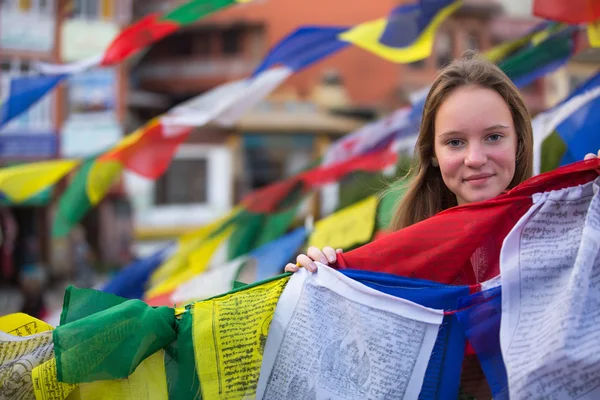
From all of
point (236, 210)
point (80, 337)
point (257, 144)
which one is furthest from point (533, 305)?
point (257, 144)

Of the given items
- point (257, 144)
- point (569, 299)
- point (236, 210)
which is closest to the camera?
point (569, 299)

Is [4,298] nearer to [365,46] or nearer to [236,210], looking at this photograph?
[236,210]

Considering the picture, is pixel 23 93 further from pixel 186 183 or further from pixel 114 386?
pixel 186 183

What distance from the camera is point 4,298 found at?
12938 mm

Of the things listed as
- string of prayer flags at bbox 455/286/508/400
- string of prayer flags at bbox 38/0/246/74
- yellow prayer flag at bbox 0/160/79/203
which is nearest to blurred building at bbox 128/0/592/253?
yellow prayer flag at bbox 0/160/79/203

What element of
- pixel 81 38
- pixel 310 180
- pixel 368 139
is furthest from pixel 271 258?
pixel 81 38

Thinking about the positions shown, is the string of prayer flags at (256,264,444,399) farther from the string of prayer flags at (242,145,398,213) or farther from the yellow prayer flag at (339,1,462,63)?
the string of prayer flags at (242,145,398,213)

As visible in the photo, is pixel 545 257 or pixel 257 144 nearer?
pixel 545 257

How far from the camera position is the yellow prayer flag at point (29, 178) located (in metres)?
3.70

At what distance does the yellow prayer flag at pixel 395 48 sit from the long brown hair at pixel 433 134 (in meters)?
1.16

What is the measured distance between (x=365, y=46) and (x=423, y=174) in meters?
1.40

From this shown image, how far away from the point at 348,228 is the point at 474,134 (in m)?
1.76

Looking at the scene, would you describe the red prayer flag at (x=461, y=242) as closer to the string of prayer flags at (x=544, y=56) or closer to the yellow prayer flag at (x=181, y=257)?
the string of prayer flags at (x=544, y=56)

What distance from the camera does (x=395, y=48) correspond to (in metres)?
3.15
